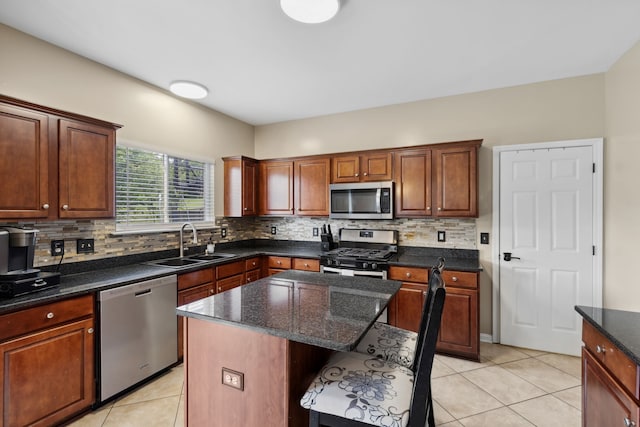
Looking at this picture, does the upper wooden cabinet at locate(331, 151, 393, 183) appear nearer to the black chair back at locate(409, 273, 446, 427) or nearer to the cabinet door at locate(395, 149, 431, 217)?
the cabinet door at locate(395, 149, 431, 217)

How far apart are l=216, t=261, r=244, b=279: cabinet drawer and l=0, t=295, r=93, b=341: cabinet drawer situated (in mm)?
1215

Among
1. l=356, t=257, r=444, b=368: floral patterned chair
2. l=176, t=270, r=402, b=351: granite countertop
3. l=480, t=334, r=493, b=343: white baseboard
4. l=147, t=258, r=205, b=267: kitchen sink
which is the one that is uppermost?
l=176, t=270, r=402, b=351: granite countertop

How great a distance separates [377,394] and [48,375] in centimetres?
205

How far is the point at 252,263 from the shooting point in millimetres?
3686

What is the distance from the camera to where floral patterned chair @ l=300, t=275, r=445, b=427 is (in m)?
→ 1.20

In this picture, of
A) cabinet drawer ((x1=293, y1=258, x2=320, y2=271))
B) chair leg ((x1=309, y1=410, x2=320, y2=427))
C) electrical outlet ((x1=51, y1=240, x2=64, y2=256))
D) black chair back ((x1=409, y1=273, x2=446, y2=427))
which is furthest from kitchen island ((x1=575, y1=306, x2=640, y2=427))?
electrical outlet ((x1=51, y1=240, x2=64, y2=256))

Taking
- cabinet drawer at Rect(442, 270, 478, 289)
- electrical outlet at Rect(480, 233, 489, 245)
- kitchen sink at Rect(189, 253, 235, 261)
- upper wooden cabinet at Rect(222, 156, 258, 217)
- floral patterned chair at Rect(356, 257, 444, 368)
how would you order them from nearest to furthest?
floral patterned chair at Rect(356, 257, 444, 368) < cabinet drawer at Rect(442, 270, 478, 289) < electrical outlet at Rect(480, 233, 489, 245) < kitchen sink at Rect(189, 253, 235, 261) < upper wooden cabinet at Rect(222, 156, 258, 217)

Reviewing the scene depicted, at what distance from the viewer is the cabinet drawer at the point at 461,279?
112 inches

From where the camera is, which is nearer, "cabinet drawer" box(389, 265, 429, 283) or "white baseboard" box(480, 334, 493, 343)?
"cabinet drawer" box(389, 265, 429, 283)

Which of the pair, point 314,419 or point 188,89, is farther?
point 188,89

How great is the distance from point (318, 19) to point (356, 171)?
1.91m

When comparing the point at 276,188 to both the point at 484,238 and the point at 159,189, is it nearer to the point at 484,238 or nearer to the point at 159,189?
the point at 159,189

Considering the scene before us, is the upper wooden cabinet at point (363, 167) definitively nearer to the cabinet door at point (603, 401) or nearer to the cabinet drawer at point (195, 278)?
the cabinet drawer at point (195, 278)

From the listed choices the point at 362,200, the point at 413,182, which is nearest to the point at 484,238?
the point at 413,182
